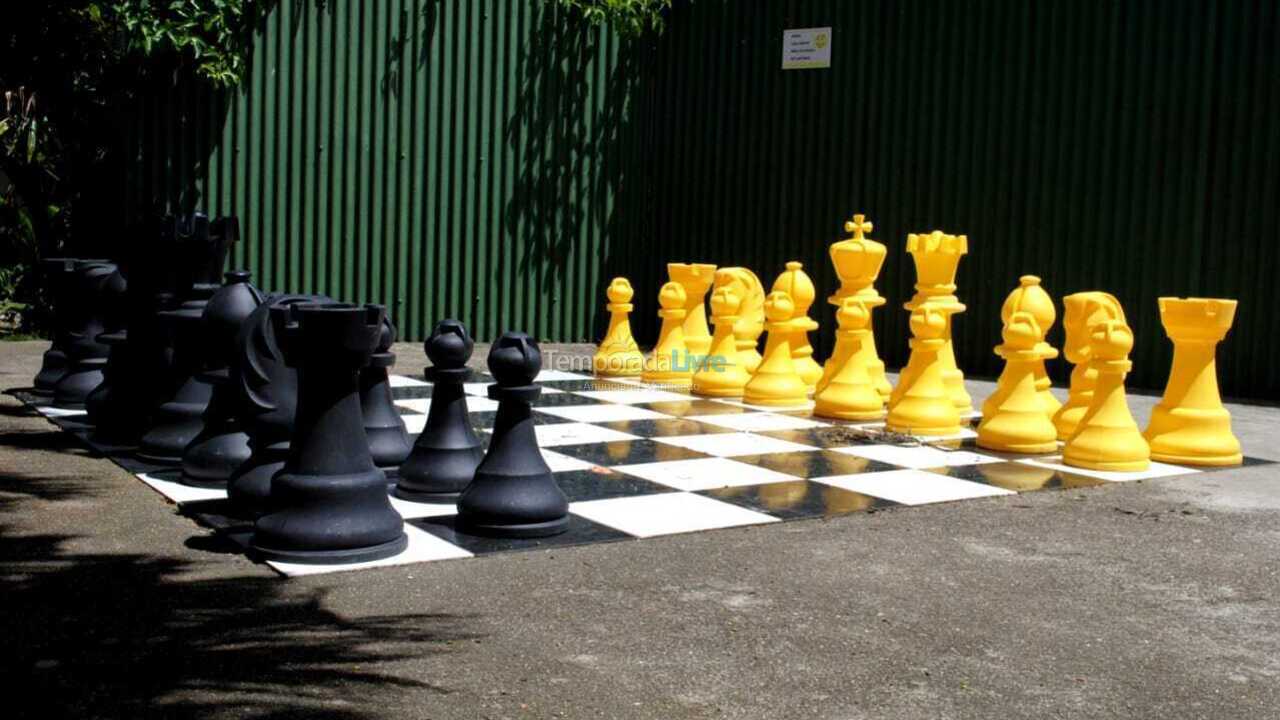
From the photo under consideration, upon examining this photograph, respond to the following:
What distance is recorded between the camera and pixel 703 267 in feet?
24.3

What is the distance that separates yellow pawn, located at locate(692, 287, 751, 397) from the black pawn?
2583 millimetres

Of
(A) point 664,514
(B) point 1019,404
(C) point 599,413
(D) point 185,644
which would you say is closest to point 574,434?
(C) point 599,413

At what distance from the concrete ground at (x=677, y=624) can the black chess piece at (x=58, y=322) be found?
6.80 feet

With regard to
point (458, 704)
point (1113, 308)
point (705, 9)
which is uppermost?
point (705, 9)

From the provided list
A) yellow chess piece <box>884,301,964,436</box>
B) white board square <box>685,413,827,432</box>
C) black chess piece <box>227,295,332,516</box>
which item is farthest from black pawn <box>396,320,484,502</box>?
yellow chess piece <box>884,301,964,436</box>

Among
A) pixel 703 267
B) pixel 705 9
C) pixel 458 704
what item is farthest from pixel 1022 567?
pixel 705 9

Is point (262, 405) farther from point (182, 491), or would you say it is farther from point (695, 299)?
point (695, 299)

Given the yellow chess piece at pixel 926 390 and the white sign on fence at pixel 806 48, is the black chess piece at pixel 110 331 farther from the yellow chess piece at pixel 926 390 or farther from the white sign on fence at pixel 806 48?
the white sign on fence at pixel 806 48

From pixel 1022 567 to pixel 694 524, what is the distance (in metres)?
0.91

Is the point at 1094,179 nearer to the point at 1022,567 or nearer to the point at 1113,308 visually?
the point at 1113,308

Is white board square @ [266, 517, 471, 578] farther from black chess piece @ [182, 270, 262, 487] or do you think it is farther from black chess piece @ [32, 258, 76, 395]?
black chess piece @ [32, 258, 76, 395]

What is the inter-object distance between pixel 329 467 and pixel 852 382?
3.13 m

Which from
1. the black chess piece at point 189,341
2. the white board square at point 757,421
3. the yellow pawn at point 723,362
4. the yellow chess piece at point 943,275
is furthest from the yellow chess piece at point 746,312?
the black chess piece at point 189,341

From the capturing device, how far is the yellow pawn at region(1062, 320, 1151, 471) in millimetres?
5059
